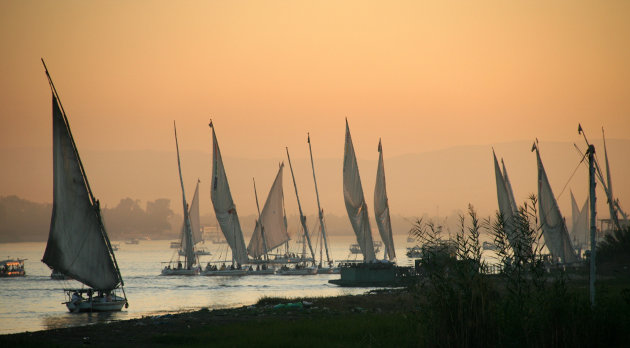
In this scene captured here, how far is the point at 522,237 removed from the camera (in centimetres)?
2217

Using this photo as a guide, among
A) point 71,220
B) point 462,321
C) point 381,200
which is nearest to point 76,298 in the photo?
point 71,220

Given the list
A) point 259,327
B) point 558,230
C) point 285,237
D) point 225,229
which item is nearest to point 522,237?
point 259,327

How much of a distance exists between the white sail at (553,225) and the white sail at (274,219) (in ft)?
140

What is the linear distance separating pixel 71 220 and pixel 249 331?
2293 centimetres

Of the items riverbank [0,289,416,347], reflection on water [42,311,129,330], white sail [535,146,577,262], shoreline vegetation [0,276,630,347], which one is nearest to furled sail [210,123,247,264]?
white sail [535,146,577,262]

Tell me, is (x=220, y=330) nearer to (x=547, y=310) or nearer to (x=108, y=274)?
(x=547, y=310)

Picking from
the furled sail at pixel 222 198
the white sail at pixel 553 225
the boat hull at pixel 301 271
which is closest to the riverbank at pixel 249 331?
the white sail at pixel 553 225

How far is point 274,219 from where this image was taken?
366 feet

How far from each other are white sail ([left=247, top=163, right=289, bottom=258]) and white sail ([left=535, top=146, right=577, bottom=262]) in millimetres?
42538

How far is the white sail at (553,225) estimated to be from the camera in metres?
73.9

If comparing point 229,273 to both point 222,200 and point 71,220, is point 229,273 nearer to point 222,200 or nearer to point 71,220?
point 222,200

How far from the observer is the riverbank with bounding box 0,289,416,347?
84.3ft

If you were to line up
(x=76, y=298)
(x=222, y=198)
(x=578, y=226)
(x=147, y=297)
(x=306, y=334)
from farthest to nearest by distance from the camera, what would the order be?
1. (x=578, y=226)
2. (x=222, y=198)
3. (x=147, y=297)
4. (x=76, y=298)
5. (x=306, y=334)

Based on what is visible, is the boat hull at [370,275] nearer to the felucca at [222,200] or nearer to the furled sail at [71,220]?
the felucca at [222,200]
